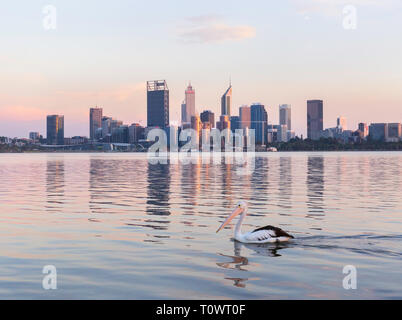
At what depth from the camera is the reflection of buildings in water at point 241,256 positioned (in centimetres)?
1455

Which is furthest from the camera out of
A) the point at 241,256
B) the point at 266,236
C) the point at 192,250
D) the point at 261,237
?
the point at 261,237

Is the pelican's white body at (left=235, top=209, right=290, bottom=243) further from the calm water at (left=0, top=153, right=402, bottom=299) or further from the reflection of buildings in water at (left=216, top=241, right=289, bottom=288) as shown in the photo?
the calm water at (left=0, top=153, right=402, bottom=299)

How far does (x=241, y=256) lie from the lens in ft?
57.6

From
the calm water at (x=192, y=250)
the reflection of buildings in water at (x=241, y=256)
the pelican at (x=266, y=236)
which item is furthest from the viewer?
the pelican at (x=266, y=236)

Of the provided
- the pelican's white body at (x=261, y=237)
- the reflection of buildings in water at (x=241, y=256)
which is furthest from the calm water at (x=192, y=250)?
the pelican's white body at (x=261, y=237)

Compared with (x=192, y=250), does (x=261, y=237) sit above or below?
above

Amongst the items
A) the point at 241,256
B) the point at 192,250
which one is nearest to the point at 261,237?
the point at 241,256

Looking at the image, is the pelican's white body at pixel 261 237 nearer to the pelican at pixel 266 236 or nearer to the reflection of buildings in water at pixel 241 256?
the pelican at pixel 266 236

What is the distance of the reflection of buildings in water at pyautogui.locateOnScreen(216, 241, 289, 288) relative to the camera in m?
14.5

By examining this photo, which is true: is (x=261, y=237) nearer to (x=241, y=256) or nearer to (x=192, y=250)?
(x=241, y=256)

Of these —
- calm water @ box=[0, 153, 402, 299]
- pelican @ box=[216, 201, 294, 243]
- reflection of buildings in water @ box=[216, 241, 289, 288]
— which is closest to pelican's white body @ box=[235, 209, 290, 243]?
pelican @ box=[216, 201, 294, 243]

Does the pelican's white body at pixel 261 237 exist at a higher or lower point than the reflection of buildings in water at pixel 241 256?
higher
